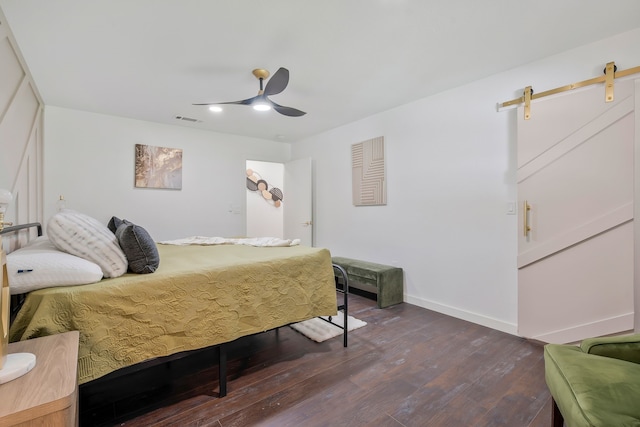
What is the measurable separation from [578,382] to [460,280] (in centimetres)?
201

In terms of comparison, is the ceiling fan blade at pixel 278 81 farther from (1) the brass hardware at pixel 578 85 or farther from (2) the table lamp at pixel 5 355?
(1) the brass hardware at pixel 578 85

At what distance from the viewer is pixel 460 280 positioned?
3.02 meters

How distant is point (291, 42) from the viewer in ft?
7.18

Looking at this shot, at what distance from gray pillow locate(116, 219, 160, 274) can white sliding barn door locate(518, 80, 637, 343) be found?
2906 mm

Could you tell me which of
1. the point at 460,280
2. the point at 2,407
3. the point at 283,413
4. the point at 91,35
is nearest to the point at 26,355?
the point at 2,407

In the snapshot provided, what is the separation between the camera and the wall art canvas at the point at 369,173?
3797mm

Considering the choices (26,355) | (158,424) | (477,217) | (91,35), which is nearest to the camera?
(26,355)

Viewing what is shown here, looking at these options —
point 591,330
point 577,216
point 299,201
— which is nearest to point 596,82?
point 577,216

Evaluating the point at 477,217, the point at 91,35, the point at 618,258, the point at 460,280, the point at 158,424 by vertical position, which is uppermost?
the point at 91,35

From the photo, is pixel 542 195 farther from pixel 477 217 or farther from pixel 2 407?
pixel 2 407

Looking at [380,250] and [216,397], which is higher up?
[380,250]

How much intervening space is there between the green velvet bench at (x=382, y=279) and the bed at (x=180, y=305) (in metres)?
1.17

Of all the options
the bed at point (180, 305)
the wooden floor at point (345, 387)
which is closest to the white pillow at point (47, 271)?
the bed at point (180, 305)

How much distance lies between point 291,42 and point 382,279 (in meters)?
2.57
